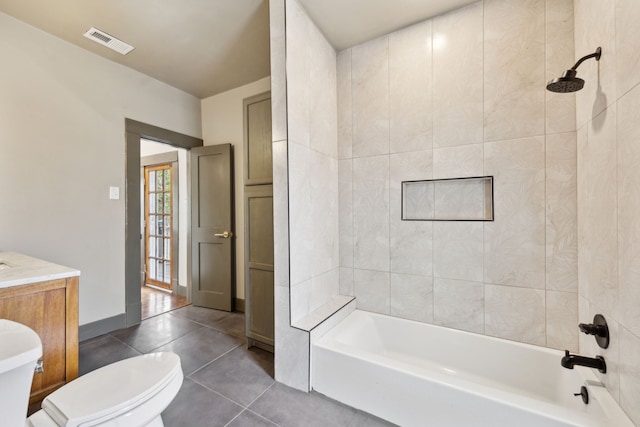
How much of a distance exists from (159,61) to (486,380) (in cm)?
385

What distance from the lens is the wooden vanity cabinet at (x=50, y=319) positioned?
4.10ft

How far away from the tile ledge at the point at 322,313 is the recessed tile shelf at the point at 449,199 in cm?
84

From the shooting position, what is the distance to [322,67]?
2.09m

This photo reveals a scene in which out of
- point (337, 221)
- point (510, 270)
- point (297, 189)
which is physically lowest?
point (510, 270)

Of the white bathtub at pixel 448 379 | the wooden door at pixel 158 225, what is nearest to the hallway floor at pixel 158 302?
the wooden door at pixel 158 225

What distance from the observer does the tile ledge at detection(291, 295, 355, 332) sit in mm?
1721

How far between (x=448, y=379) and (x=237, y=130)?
3071mm

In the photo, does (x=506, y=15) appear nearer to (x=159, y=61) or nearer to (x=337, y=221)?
(x=337, y=221)

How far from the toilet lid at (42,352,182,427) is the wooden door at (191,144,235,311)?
75.2 inches

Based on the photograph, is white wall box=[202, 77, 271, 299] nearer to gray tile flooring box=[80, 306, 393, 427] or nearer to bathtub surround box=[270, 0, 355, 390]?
gray tile flooring box=[80, 306, 393, 427]

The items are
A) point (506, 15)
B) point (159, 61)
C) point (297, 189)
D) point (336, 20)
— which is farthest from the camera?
point (159, 61)

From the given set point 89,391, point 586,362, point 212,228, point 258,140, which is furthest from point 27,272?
point 586,362

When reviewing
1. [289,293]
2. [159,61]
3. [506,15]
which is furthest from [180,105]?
[506,15]

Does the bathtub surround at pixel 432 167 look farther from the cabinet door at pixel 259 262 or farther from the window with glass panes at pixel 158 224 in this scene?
the window with glass panes at pixel 158 224
